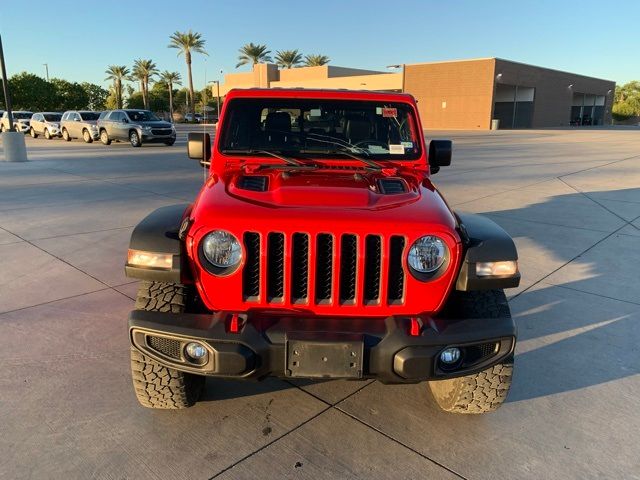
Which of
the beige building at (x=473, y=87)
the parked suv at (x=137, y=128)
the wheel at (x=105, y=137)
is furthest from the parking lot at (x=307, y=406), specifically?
the beige building at (x=473, y=87)

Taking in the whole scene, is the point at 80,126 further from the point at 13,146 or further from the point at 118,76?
the point at 118,76

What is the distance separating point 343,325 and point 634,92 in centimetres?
11212

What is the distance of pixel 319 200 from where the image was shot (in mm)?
2584

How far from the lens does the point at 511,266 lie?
2570mm

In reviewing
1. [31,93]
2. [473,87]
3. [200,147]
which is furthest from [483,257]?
[31,93]

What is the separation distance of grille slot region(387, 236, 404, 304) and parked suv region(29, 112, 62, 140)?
3040 centimetres

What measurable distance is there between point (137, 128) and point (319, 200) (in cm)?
2124

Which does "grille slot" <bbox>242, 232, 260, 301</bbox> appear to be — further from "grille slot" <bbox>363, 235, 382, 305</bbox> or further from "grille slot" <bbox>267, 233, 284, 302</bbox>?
"grille slot" <bbox>363, 235, 382, 305</bbox>

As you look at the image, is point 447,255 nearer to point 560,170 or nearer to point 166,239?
point 166,239

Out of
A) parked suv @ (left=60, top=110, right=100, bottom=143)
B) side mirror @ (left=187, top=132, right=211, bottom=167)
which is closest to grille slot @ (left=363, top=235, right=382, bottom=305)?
side mirror @ (left=187, top=132, right=211, bottom=167)

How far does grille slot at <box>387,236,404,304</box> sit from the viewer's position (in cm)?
244

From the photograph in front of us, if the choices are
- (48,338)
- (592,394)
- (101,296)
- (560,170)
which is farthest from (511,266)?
(560,170)

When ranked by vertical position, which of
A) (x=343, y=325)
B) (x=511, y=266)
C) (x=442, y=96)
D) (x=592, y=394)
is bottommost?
(x=592, y=394)

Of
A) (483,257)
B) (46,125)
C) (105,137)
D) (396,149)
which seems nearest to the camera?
(483,257)
